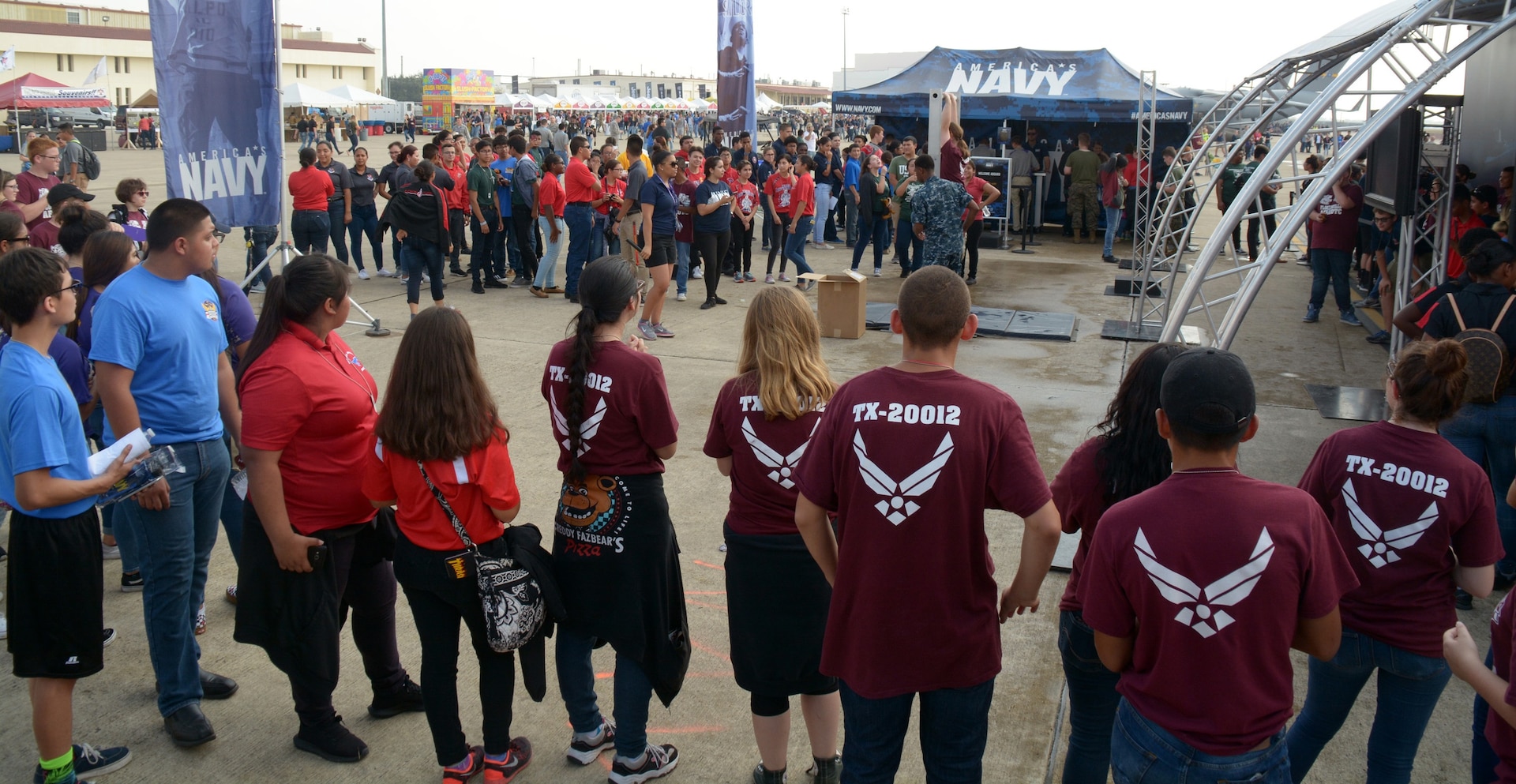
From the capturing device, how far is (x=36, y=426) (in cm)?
303

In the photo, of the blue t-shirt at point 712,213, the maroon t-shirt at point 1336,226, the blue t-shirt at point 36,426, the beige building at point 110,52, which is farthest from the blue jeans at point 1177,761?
the beige building at point 110,52

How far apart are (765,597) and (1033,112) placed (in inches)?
662

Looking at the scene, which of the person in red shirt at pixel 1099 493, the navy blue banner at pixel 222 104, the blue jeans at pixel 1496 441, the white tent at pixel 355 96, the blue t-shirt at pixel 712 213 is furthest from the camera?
the white tent at pixel 355 96

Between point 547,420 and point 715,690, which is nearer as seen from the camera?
point 715,690

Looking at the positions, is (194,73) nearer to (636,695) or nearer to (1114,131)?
(636,695)

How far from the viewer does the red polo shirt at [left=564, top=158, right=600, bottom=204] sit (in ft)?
36.4

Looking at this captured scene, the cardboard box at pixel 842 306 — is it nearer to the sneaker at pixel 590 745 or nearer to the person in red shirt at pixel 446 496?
the sneaker at pixel 590 745

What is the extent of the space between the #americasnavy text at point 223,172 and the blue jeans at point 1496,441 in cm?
738

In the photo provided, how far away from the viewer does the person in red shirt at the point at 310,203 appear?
10.9 m

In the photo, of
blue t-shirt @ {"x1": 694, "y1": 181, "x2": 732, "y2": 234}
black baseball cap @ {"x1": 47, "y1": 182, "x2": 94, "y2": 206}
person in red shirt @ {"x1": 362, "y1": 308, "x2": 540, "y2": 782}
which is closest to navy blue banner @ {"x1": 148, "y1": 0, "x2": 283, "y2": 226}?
black baseball cap @ {"x1": 47, "y1": 182, "x2": 94, "y2": 206}

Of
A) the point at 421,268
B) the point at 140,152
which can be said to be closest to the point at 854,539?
the point at 421,268

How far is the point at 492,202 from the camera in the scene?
1182 centimetres

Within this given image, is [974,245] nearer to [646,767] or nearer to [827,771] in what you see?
[827,771]

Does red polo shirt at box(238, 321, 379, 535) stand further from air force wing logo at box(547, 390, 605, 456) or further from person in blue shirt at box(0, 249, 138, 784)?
air force wing logo at box(547, 390, 605, 456)
